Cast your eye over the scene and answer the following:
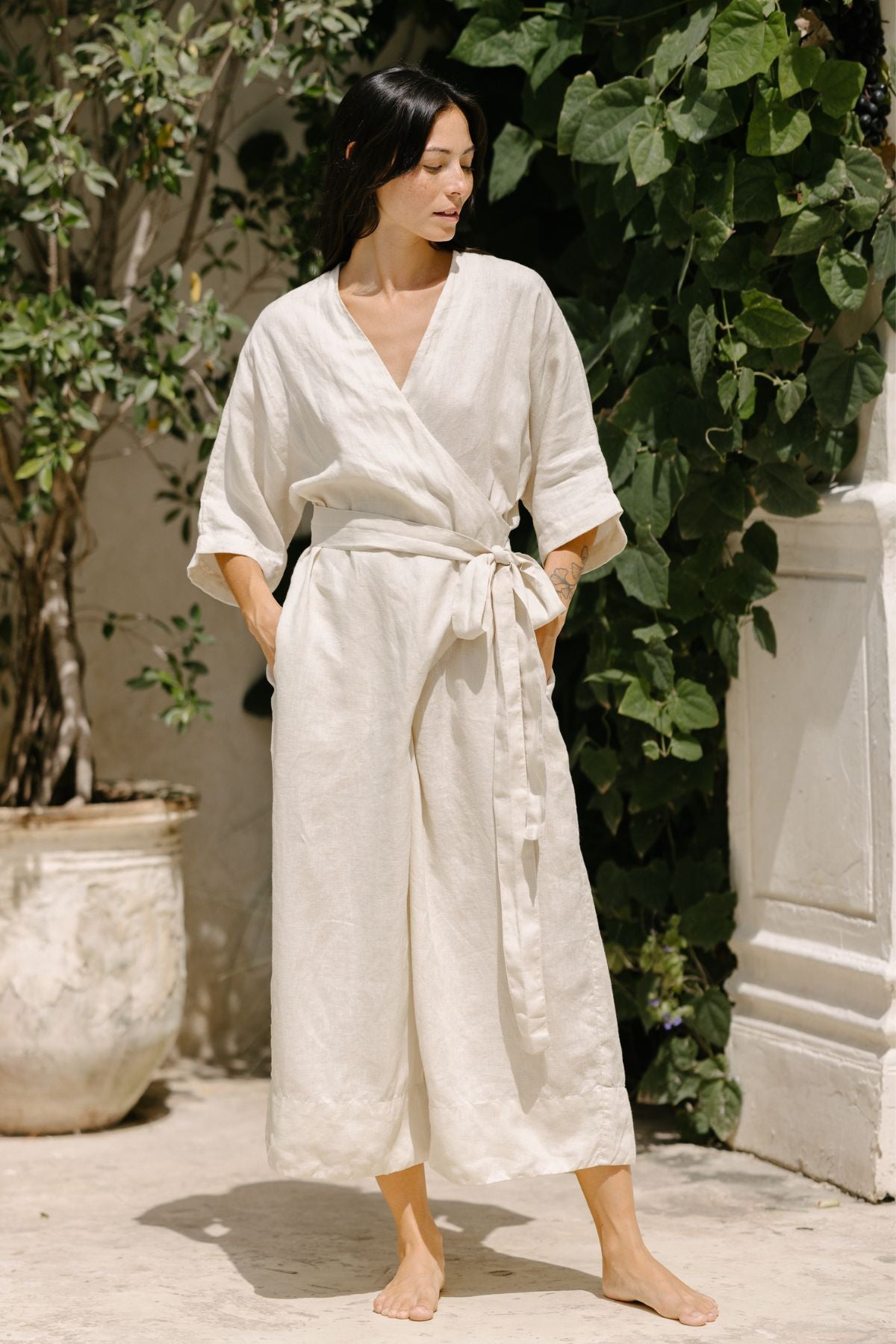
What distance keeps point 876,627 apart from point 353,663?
0.87 metres

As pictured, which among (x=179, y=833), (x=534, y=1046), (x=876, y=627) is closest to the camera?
(x=534, y=1046)

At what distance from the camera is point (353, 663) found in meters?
2.21

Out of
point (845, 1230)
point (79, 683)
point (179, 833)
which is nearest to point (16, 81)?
point (79, 683)

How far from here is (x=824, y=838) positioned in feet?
9.00

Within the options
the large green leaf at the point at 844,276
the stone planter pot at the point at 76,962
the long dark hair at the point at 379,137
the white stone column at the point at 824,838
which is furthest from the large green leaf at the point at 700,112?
the stone planter pot at the point at 76,962

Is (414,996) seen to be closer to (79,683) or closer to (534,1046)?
(534,1046)

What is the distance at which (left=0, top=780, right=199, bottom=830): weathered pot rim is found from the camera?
10.0 feet

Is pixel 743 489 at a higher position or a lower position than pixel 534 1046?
higher

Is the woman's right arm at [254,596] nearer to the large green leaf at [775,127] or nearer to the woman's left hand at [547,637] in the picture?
the woman's left hand at [547,637]

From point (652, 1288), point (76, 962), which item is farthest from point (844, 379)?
point (76, 962)

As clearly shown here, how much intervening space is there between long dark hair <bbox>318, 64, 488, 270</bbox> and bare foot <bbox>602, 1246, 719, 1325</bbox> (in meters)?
1.30

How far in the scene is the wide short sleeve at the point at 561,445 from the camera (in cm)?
226

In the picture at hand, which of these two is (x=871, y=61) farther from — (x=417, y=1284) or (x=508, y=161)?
(x=417, y=1284)

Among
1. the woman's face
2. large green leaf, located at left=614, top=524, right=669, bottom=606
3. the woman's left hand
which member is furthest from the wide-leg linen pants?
large green leaf, located at left=614, top=524, right=669, bottom=606
